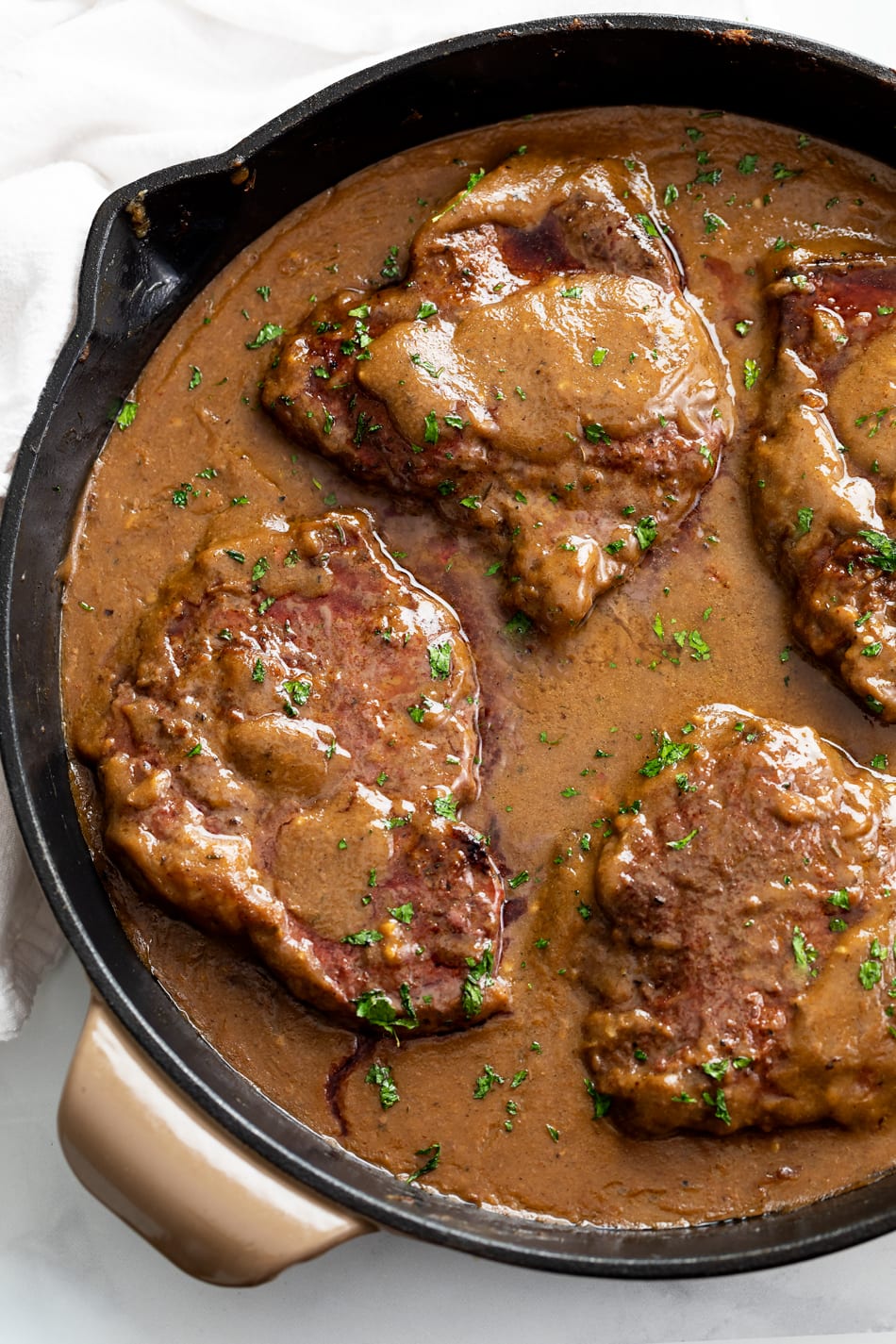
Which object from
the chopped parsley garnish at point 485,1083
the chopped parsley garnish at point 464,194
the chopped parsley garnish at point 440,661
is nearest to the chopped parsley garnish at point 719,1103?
the chopped parsley garnish at point 485,1083

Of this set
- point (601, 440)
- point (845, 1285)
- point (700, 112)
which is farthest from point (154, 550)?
point (845, 1285)

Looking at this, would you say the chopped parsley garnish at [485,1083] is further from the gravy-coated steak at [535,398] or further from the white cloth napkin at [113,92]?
the white cloth napkin at [113,92]

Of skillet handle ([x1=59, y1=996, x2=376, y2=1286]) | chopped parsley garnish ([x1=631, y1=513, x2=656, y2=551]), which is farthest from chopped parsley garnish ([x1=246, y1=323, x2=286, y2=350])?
skillet handle ([x1=59, y1=996, x2=376, y2=1286])

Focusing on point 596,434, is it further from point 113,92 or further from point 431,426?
point 113,92

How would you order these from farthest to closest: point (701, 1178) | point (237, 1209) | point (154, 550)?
point (154, 550)
point (701, 1178)
point (237, 1209)

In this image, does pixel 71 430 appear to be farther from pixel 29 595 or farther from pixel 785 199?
pixel 785 199
